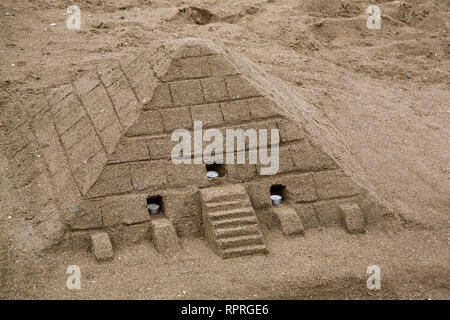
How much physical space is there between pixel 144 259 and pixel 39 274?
2.67 ft

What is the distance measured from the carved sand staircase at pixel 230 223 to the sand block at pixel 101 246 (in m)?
0.81

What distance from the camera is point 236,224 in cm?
546

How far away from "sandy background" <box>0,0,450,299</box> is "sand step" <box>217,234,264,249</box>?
12cm

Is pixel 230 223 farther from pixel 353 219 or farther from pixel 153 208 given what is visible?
pixel 353 219

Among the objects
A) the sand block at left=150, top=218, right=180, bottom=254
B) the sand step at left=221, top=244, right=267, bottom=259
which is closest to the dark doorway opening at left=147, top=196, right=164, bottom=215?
the sand block at left=150, top=218, right=180, bottom=254

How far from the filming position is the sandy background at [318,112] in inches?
205

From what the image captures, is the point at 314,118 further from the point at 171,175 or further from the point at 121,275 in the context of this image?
the point at 121,275

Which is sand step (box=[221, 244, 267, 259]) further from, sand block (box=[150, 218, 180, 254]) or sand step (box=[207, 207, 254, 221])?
sand block (box=[150, 218, 180, 254])

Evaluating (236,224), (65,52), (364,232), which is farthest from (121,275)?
(65,52)

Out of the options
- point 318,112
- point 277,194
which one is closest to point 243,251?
point 277,194

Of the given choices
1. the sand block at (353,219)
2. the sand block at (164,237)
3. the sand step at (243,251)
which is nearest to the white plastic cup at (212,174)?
the sand block at (164,237)

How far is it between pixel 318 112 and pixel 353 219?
1.76m

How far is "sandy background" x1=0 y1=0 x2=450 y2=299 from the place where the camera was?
5.21m

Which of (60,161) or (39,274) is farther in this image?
(60,161)
